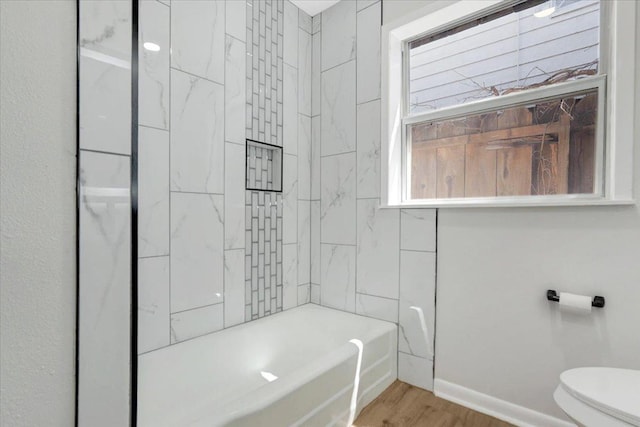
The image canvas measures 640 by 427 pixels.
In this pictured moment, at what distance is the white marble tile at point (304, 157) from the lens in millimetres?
2479

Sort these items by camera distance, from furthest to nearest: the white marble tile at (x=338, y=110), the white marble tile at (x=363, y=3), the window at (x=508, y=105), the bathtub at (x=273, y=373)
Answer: the white marble tile at (x=338, y=110), the white marble tile at (x=363, y=3), the window at (x=508, y=105), the bathtub at (x=273, y=373)

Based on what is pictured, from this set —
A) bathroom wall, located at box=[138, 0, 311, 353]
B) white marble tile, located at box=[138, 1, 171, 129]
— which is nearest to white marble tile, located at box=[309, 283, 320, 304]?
bathroom wall, located at box=[138, 0, 311, 353]

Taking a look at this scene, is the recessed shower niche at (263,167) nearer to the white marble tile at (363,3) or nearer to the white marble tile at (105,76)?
the white marble tile at (363,3)

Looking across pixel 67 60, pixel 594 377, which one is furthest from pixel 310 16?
pixel 594 377

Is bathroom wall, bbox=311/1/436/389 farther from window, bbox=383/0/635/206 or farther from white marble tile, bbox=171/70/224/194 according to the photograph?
white marble tile, bbox=171/70/224/194

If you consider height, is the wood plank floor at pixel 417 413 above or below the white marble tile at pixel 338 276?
below

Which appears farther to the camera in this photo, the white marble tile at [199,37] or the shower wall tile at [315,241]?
the shower wall tile at [315,241]

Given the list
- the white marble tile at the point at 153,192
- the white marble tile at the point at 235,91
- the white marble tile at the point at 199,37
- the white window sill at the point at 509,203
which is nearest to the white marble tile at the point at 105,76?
the white marble tile at the point at 153,192

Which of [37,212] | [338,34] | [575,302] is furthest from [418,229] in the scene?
[37,212]

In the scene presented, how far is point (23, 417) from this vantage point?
22.2 inches

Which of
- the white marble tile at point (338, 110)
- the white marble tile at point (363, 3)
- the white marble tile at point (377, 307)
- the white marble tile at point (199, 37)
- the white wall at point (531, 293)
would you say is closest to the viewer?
the white wall at point (531, 293)

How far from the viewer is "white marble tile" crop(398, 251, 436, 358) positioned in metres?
1.93

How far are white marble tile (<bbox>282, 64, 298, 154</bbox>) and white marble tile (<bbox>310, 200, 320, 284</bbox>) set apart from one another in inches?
18.4

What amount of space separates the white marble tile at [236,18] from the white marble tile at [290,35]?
36 centimetres
